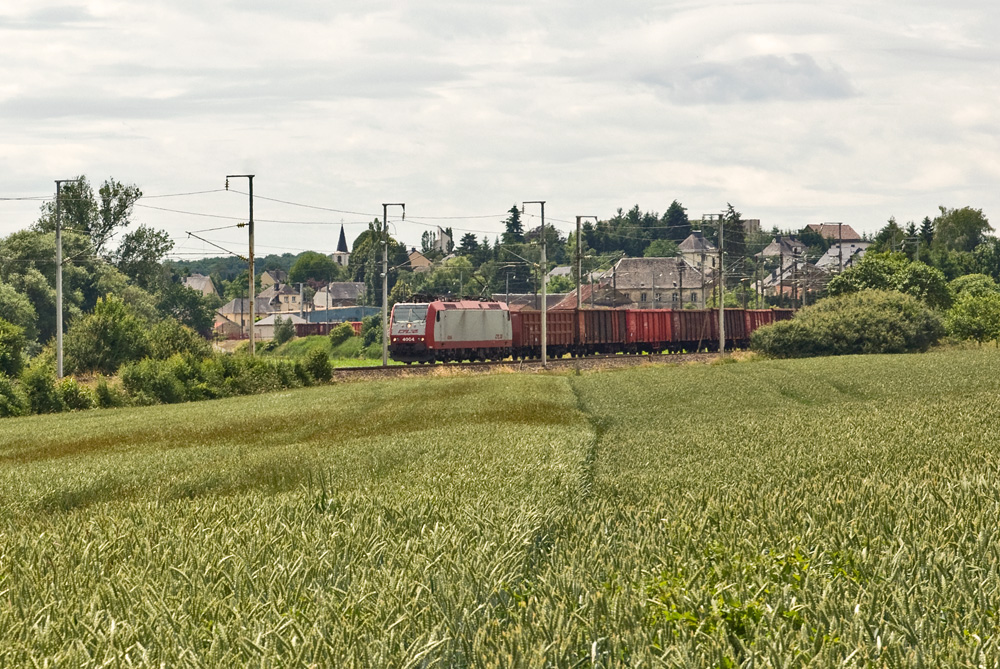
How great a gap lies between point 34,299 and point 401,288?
2392 inches

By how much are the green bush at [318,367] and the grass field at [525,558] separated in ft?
109

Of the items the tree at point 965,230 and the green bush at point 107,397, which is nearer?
the green bush at point 107,397

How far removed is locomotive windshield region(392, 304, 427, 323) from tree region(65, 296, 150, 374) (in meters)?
14.5

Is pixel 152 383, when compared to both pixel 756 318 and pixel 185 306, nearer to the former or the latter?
pixel 756 318

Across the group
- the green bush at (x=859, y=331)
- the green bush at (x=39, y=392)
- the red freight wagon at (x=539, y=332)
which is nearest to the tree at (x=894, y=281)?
the green bush at (x=859, y=331)

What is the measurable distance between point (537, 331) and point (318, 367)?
1908 cm

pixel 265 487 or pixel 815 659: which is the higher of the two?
pixel 815 659

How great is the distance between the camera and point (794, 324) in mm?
70312

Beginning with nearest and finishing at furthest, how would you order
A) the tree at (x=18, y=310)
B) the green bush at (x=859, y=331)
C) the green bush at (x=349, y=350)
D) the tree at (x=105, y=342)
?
the tree at (x=105, y=342)
the green bush at (x=859, y=331)
the tree at (x=18, y=310)
the green bush at (x=349, y=350)

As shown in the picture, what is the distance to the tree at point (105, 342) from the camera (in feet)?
178

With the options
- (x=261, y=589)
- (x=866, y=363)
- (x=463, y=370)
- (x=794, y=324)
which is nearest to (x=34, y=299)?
(x=463, y=370)

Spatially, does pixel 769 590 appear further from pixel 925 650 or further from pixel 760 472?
pixel 760 472

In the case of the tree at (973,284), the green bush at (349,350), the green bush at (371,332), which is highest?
the tree at (973,284)

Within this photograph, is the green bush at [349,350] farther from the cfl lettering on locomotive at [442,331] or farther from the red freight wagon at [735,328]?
the cfl lettering on locomotive at [442,331]
